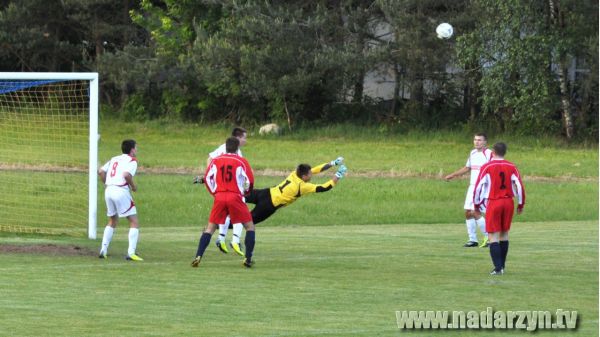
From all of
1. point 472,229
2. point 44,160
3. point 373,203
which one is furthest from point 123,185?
point 44,160

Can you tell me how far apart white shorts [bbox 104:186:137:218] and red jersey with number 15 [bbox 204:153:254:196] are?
5.22ft

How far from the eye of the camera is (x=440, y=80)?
48250 millimetres

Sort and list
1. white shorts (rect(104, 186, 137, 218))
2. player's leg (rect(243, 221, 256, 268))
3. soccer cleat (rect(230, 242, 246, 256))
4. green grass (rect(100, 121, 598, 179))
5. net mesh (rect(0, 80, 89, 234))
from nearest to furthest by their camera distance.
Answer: player's leg (rect(243, 221, 256, 268)) < white shorts (rect(104, 186, 137, 218)) < soccer cleat (rect(230, 242, 246, 256)) < net mesh (rect(0, 80, 89, 234)) < green grass (rect(100, 121, 598, 179))

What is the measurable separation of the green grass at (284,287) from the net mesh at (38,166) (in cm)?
335

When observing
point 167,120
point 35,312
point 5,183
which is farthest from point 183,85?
point 35,312

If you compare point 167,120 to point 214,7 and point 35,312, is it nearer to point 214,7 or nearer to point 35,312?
point 214,7

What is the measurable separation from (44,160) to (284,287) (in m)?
21.7

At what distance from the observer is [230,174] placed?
52.5 feet

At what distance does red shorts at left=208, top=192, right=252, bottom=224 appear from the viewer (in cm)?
1603

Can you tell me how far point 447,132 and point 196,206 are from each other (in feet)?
62.6

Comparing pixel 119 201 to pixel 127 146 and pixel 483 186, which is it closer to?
pixel 127 146

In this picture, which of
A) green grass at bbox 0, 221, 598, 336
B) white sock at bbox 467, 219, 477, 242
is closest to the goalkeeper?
green grass at bbox 0, 221, 598, 336

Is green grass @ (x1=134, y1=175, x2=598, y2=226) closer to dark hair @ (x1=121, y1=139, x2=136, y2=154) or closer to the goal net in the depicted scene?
the goal net

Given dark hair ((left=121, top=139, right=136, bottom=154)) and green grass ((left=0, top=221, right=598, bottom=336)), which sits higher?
dark hair ((left=121, top=139, right=136, bottom=154))
